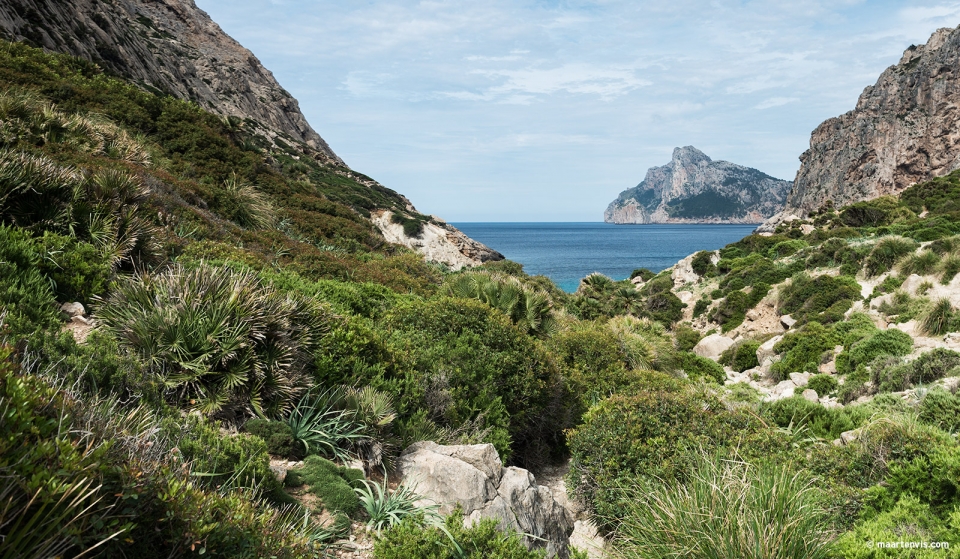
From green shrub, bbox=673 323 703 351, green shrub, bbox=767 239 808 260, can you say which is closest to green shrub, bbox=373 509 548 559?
green shrub, bbox=673 323 703 351

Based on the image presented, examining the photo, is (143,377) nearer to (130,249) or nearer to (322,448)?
(322,448)

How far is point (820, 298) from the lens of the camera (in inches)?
995

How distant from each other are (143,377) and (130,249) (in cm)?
321

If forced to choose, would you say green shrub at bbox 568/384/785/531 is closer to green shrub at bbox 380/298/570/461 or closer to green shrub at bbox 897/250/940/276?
green shrub at bbox 380/298/570/461

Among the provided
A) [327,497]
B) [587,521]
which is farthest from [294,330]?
[587,521]

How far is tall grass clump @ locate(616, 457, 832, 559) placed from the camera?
154 inches

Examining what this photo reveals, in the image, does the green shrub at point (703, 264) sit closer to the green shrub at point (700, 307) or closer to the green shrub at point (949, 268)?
the green shrub at point (700, 307)

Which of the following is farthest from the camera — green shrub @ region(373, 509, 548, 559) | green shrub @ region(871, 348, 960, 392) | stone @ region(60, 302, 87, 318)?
green shrub @ region(871, 348, 960, 392)

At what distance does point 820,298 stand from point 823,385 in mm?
12217

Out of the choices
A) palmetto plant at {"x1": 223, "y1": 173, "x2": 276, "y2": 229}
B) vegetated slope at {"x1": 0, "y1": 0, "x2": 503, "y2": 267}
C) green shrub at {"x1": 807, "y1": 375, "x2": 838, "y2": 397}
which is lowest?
green shrub at {"x1": 807, "y1": 375, "x2": 838, "y2": 397}

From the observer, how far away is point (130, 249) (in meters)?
7.06

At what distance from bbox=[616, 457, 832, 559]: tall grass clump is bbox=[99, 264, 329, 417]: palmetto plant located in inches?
151

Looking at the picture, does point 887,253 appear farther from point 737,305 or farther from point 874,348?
point 874,348

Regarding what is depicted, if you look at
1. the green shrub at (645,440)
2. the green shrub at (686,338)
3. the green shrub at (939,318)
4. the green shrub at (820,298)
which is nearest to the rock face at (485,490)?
the green shrub at (645,440)
